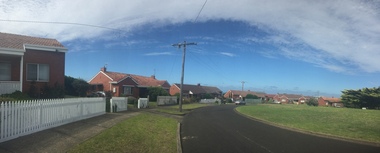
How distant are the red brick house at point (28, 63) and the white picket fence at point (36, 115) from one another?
20.1 feet

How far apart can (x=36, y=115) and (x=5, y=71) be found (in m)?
11.0

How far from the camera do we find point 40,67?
20.5 metres

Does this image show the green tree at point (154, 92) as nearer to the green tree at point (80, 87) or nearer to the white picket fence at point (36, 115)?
the green tree at point (80, 87)

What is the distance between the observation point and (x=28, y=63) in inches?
776

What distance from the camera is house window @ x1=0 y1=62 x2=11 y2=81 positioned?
60.4ft

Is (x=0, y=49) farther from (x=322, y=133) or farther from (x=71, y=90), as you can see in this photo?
(x=322, y=133)

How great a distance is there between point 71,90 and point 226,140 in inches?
1015

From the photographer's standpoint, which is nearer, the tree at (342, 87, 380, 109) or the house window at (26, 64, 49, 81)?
the house window at (26, 64, 49, 81)

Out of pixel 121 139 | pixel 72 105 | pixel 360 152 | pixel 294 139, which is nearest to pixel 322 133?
pixel 294 139

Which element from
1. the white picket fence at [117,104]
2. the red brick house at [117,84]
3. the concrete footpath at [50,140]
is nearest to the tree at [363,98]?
the red brick house at [117,84]

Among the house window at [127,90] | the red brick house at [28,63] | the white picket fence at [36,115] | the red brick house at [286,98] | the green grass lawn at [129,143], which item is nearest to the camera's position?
the white picket fence at [36,115]

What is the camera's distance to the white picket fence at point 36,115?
8.53 m

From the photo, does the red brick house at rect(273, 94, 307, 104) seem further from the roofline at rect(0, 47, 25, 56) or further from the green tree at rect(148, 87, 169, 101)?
the roofline at rect(0, 47, 25, 56)

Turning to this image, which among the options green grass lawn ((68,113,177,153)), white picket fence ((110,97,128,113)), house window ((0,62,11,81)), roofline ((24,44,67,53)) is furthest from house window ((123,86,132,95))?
green grass lawn ((68,113,177,153))
